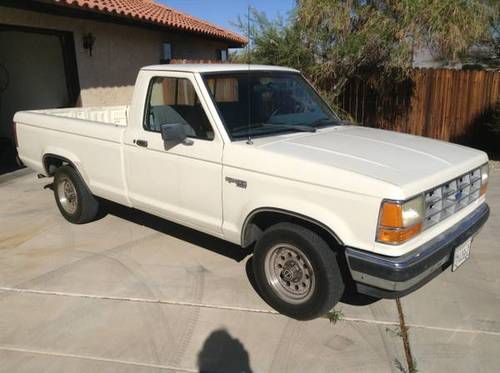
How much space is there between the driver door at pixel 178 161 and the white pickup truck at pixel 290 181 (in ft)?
0.04

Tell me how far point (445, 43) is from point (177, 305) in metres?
7.09

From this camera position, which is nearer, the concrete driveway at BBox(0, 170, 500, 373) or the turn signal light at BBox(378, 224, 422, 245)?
the turn signal light at BBox(378, 224, 422, 245)

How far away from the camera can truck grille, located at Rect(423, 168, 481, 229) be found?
3.35 meters

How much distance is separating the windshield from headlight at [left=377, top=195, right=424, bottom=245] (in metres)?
1.40

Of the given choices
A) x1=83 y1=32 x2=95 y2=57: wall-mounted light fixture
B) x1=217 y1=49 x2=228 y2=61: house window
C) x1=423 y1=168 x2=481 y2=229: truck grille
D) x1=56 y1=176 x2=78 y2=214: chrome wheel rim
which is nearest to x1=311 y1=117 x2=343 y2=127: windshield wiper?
x1=423 y1=168 x2=481 y2=229: truck grille

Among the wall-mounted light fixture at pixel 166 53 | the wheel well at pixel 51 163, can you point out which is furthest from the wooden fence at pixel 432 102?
the wheel well at pixel 51 163

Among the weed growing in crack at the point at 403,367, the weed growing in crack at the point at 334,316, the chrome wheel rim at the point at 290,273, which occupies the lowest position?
the weed growing in crack at the point at 403,367

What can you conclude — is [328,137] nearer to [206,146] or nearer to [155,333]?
[206,146]

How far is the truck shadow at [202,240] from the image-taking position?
4176 millimetres

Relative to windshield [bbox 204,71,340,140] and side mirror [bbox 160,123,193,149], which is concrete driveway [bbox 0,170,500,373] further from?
windshield [bbox 204,71,340,140]

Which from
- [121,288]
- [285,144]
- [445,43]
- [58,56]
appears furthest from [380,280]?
[58,56]

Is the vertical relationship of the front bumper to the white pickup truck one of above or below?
below

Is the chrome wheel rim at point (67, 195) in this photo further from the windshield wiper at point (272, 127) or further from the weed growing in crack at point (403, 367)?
the weed growing in crack at point (403, 367)

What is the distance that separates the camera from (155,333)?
366 cm
